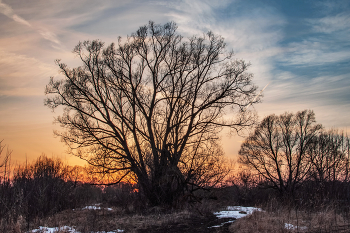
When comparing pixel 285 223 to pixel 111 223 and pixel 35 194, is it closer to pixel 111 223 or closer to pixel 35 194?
pixel 111 223

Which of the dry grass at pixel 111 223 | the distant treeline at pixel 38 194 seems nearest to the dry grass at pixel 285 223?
the dry grass at pixel 111 223

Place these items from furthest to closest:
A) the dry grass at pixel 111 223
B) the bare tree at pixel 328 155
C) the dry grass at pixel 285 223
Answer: the bare tree at pixel 328 155, the dry grass at pixel 111 223, the dry grass at pixel 285 223

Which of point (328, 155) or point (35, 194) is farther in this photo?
point (328, 155)

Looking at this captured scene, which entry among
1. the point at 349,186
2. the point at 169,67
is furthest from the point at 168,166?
the point at 349,186

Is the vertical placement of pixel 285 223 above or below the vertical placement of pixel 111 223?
above

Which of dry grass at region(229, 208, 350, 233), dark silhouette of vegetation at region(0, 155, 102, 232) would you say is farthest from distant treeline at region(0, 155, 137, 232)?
dry grass at region(229, 208, 350, 233)

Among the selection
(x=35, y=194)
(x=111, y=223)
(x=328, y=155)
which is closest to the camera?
(x=111, y=223)

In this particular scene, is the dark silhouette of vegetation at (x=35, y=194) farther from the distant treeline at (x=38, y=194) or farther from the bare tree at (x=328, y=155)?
the bare tree at (x=328, y=155)

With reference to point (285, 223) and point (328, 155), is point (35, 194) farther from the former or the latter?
point (328, 155)

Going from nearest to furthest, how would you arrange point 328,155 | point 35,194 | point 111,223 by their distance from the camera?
point 111,223 < point 35,194 < point 328,155

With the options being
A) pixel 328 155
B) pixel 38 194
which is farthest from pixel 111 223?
pixel 328 155

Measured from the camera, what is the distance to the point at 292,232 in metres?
8.12

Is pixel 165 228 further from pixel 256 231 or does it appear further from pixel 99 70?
pixel 99 70

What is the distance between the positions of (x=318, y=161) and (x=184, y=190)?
25968 millimetres
